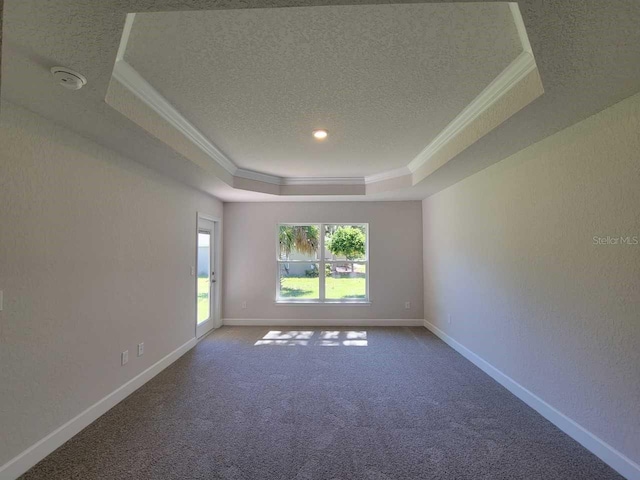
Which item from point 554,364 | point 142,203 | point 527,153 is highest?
point 527,153

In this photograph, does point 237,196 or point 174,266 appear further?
point 237,196

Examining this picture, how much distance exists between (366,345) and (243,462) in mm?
2677

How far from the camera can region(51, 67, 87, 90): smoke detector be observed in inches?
65.6

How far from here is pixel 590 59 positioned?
1604mm

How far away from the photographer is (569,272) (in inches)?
95.0

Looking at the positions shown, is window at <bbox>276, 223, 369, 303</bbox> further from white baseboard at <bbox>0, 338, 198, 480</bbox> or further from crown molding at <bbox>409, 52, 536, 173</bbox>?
white baseboard at <bbox>0, 338, 198, 480</bbox>

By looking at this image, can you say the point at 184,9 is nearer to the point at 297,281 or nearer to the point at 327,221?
the point at 327,221

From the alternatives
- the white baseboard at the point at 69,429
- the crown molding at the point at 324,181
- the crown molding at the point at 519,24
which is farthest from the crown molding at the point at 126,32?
the crown molding at the point at 324,181

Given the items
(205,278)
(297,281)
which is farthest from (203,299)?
(297,281)

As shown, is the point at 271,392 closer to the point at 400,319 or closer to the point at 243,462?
the point at 243,462

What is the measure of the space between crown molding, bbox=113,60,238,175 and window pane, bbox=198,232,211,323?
5.74 feet

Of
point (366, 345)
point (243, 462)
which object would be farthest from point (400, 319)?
point (243, 462)

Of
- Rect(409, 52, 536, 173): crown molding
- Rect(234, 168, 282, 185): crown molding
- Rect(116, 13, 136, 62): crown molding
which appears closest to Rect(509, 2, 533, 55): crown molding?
Rect(409, 52, 536, 173): crown molding


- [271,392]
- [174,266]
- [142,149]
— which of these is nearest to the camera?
[142,149]
